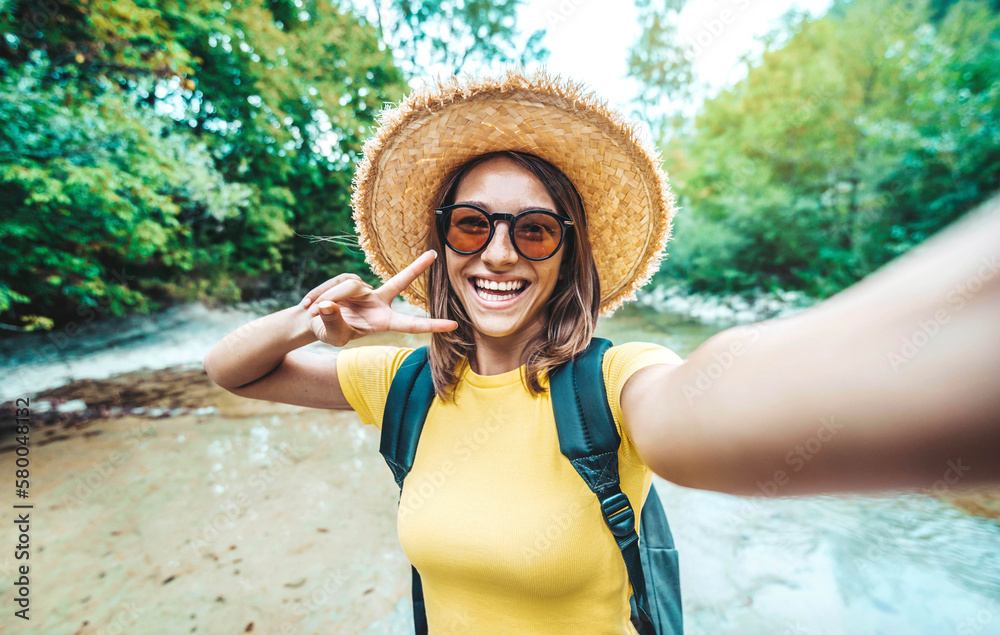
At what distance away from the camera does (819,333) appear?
18.1 inches

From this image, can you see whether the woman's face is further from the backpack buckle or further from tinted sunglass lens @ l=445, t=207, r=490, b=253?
the backpack buckle

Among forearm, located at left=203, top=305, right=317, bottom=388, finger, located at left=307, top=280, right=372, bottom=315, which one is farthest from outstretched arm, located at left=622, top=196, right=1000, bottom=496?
forearm, located at left=203, top=305, right=317, bottom=388

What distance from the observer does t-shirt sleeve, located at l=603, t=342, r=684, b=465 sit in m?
1.03

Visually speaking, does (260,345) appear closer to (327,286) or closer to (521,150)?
(327,286)

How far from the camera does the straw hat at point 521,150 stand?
1310 mm

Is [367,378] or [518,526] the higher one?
[367,378]

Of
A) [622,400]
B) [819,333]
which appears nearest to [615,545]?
[622,400]

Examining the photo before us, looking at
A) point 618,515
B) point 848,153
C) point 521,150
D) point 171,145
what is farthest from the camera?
point 848,153

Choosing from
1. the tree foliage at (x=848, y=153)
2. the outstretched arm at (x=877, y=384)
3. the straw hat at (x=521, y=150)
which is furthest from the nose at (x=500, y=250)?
the tree foliage at (x=848, y=153)

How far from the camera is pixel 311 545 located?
3244 millimetres

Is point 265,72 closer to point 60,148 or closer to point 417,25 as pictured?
point 60,148

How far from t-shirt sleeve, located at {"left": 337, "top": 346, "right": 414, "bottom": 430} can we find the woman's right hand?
175 mm

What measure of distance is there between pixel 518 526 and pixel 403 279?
76cm

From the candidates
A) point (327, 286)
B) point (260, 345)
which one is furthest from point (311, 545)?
point (327, 286)
